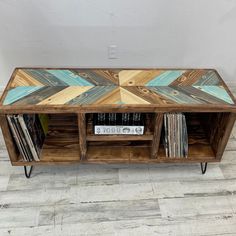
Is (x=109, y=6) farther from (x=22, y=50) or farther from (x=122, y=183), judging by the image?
(x=122, y=183)

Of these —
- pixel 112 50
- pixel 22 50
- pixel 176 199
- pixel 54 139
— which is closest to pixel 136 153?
pixel 176 199

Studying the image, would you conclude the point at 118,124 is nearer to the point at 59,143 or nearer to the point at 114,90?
the point at 114,90

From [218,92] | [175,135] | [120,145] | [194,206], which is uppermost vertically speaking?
[218,92]

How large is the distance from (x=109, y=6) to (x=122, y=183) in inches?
38.8

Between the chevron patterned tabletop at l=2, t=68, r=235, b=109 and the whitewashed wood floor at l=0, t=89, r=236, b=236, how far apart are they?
456mm

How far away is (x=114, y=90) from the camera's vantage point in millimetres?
1195

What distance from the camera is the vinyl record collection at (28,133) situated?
1140 millimetres

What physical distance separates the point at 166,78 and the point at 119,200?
641 mm

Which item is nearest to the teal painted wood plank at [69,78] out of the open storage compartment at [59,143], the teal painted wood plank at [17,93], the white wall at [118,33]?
the teal painted wood plank at [17,93]

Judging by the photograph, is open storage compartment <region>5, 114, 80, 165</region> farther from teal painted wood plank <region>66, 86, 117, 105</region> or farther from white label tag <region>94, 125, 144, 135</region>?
teal painted wood plank <region>66, 86, 117, 105</region>

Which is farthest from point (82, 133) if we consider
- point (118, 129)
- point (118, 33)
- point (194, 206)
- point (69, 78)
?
point (118, 33)

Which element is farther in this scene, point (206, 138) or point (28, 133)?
point (206, 138)

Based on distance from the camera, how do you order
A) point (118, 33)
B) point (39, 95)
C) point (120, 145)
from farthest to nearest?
1. point (118, 33)
2. point (120, 145)
3. point (39, 95)

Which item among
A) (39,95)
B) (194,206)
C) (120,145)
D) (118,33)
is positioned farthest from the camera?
(118,33)
